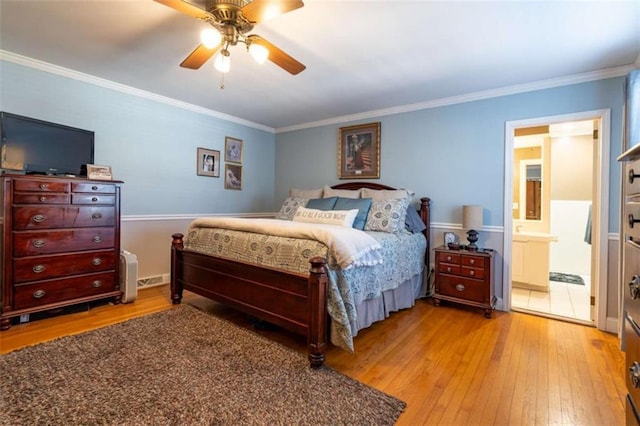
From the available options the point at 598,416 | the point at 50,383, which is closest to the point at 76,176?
the point at 50,383

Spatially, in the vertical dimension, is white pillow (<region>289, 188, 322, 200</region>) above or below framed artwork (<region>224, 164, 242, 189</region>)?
below

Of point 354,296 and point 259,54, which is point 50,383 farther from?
point 259,54

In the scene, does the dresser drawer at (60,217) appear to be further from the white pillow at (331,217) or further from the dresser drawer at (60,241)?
the white pillow at (331,217)

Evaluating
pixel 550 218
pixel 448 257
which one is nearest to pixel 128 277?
pixel 448 257

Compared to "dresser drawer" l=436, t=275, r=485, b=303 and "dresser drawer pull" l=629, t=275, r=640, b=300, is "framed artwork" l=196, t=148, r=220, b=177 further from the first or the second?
"dresser drawer pull" l=629, t=275, r=640, b=300

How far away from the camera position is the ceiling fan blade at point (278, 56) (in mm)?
1933

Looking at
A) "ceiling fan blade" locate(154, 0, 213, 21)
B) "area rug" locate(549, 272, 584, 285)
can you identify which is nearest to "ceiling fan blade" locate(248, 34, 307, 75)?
"ceiling fan blade" locate(154, 0, 213, 21)

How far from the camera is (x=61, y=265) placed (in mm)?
2699

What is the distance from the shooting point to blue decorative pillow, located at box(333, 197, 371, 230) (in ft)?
10.9

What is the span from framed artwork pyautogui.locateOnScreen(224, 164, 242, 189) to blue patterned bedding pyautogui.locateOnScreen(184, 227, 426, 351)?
5.13 ft

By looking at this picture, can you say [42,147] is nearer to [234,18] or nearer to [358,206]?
[234,18]

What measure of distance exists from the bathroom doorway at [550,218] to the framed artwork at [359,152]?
1550 millimetres

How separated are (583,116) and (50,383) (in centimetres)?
456

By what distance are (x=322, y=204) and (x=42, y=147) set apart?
9.20ft
